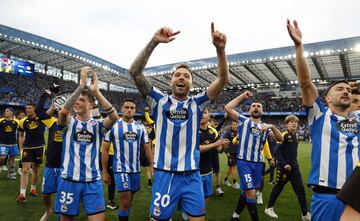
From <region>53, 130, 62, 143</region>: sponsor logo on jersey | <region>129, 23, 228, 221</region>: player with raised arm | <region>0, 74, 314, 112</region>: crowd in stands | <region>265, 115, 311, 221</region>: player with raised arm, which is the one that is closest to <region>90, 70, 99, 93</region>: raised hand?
<region>129, 23, 228, 221</region>: player with raised arm

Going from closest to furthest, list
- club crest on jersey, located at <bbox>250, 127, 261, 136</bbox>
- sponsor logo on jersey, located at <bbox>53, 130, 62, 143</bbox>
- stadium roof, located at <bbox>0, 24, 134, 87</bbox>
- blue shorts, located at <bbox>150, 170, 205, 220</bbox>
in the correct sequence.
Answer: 1. blue shorts, located at <bbox>150, 170, 205, 220</bbox>
2. sponsor logo on jersey, located at <bbox>53, 130, 62, 143</bbox>
3. club crest on jersey, located at <bbox>250, 127, 261, 136</bbox>
4. stadium roof, located at <bbox>0, 24, 134, 87</bbox>

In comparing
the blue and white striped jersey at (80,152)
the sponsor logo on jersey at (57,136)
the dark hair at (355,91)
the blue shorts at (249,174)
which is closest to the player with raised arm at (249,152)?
the blue shorts at (249,174)

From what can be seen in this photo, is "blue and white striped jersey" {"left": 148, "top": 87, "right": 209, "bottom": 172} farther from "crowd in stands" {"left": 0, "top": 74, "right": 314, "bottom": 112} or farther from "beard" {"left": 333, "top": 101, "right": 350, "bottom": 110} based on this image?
"crowd in stands" {"left": 0, "top": 74, "right": 314, "bottom": 112}

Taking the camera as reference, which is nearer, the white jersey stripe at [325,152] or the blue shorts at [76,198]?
the white jersey stripe at [325,152]

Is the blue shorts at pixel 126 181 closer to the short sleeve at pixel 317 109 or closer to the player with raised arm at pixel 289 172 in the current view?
the player with raised arm at pixel 289 172

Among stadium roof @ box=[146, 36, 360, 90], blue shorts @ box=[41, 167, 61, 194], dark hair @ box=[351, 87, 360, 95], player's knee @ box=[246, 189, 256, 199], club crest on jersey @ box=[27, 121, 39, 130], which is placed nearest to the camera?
dark hair @ box=[351, 87, 360, 95]

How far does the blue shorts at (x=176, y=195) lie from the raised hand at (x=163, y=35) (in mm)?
1618

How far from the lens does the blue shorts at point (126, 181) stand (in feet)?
17.9

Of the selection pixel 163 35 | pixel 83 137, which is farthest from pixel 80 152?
pixel 163 35

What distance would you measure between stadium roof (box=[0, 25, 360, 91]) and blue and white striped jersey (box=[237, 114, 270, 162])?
3132 cm

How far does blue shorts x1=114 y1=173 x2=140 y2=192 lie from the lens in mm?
5456

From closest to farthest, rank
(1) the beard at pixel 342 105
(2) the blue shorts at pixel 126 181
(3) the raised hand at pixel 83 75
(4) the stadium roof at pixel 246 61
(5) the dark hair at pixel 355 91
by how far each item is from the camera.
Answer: (1) the beard at pixel 342 105 → (3) the raised hand at pixel 83 75 → (5) the dark hair at pixel 355 91 → (2) the blue shorts at pixel 126 181 → (4) the stadium roof at pixel 246 61

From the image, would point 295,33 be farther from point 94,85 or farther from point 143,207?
point 143,207

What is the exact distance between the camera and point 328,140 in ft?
10.8
